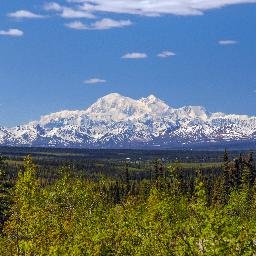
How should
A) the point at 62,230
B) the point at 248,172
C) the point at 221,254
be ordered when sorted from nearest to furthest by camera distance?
the point at 221,254 < the point at 62,230 < the point at 248,172

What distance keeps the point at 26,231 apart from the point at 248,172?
145 metres

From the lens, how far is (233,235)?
105 feet

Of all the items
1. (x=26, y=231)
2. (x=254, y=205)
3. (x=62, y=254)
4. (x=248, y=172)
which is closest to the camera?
(x=62, y=254)

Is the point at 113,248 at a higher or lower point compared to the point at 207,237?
lower

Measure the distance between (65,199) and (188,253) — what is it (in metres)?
86.1

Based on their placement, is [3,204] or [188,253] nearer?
[188,253]

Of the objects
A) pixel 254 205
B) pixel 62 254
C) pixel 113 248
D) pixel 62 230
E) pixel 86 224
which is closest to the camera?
pixel 62 254

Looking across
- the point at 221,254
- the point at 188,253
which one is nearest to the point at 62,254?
the point at 188,253

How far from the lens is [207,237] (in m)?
30.5

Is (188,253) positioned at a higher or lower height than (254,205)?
higher

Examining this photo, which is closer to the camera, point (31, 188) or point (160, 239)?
point (160, 239)

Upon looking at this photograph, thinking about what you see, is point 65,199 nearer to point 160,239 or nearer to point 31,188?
point 31,188

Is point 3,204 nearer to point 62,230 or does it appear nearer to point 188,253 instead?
point 62,230

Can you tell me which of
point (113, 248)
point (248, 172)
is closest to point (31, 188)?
point (113, 248)
